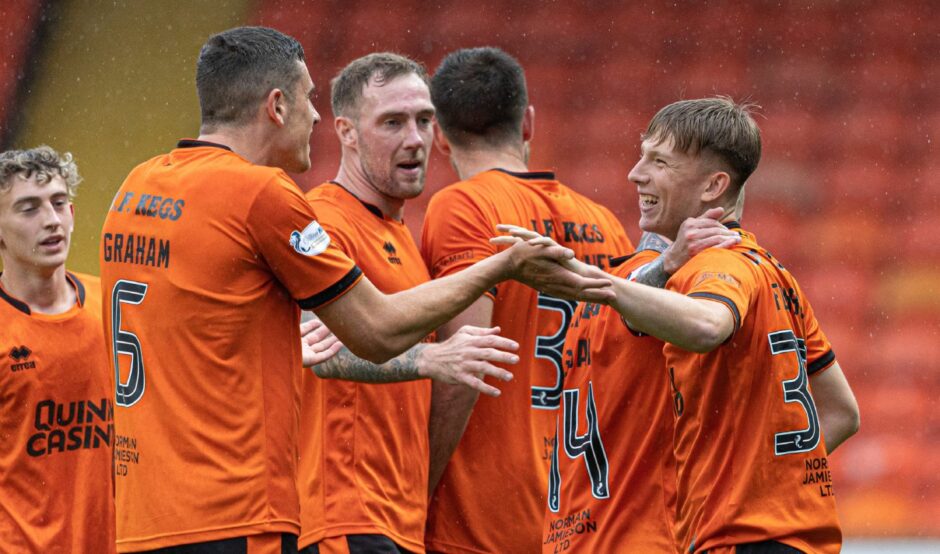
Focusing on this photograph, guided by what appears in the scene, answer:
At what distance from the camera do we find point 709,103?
158 inches

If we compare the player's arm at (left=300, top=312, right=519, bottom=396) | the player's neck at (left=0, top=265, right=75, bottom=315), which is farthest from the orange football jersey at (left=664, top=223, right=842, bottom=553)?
the player's neck at (left=0, top=265, right=75, bottom=315)

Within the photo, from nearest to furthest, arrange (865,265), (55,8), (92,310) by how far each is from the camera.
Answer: (92,310), (865,265), (55,8)

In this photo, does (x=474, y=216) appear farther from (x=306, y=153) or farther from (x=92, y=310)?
(x=92, y=310)

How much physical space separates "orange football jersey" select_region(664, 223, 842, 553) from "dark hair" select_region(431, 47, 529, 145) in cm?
177

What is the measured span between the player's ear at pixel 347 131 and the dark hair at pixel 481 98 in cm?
50

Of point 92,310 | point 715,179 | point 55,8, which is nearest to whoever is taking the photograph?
point 715,179

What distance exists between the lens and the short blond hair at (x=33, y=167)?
540 centimetres

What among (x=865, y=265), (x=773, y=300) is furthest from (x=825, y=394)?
(x=865, y=265)

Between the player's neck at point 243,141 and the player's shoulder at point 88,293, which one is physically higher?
the player's shoulder at point 88,293

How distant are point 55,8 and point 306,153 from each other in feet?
28.6

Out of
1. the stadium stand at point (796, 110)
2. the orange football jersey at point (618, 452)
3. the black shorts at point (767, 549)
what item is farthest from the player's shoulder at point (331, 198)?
the stadium stand at point (796, 110)

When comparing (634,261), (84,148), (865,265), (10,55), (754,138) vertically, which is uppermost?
(10,55)

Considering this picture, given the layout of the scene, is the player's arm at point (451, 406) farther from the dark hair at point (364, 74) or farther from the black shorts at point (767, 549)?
the black shorts at point (767, 549)

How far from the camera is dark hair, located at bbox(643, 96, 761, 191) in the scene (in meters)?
3.94
